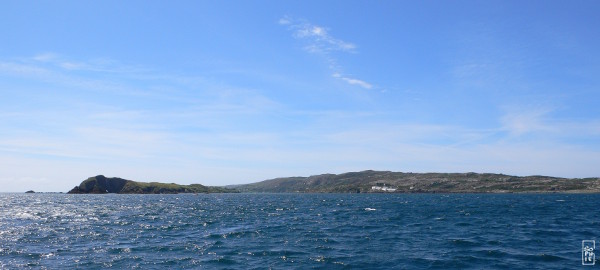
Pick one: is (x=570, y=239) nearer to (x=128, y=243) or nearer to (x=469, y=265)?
(x=469, y=265)

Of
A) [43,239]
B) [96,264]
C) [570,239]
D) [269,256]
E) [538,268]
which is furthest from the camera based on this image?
[43,239]

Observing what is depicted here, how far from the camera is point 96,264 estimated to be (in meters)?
37.0

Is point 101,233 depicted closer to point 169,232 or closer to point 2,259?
point 169,232

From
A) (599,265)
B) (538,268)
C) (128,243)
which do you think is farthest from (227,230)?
(599,265)

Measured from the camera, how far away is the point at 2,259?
39.2 meters

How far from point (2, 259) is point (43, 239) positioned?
45.5 ft

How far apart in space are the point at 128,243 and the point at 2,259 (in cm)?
1244

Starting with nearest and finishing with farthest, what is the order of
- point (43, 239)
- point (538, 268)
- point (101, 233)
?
1. point (538, 268)
2. point (43, 239)
3. point (101, 233)

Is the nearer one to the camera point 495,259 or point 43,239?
point 495,259

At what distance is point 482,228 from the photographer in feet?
197

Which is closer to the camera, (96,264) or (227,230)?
(96,264)

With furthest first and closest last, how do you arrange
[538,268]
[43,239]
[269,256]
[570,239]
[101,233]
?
[101,233] → [43,239] → [570,239] → [269,256] → [538,268]

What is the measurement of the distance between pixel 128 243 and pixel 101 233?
39.6ft

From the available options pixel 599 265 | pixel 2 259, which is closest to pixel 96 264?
pixel 2 259
